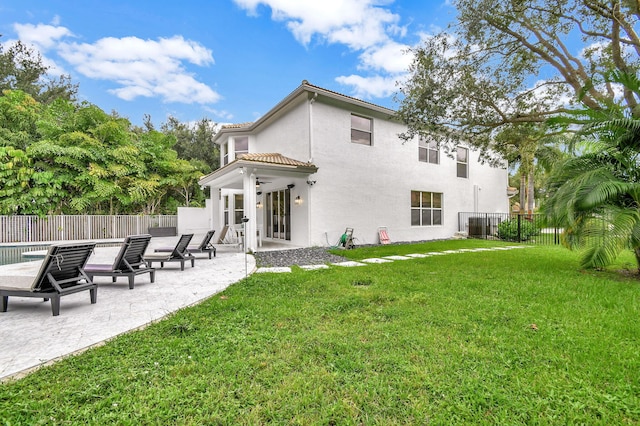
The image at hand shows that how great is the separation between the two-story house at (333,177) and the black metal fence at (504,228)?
768 millimetres

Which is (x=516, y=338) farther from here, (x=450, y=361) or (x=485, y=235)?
(x=485, y=235)

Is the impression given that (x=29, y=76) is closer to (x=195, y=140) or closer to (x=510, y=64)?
(x=195, y=140)

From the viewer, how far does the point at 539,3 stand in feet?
26.8

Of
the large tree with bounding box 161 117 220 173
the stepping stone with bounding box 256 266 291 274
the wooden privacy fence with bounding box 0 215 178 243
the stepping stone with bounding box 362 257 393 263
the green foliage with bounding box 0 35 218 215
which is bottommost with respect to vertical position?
the stepping stone with bounding box 256 266 291 274

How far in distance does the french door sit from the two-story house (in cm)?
5

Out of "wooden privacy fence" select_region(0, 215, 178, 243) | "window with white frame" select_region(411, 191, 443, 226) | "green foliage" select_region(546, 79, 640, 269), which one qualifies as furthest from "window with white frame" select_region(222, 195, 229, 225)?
"green foliage" select_region(546, 79, 640, 269)

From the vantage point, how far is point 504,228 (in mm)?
17031

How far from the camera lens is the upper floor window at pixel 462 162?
18.2 metres

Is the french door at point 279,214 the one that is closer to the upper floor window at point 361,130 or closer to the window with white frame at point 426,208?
the upper floor window at point 361,130

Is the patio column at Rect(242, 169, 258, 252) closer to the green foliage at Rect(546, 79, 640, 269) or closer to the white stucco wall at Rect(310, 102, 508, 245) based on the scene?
the white stucco wall at Rect(310, 102, 508, 245)

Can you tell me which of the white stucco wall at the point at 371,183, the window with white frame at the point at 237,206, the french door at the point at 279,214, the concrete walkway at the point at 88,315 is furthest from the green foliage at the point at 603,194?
the window with white frame at the point at 237,206

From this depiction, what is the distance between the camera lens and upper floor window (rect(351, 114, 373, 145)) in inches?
542

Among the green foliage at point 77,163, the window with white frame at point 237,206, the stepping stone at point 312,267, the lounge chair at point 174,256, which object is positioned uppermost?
the green foliage at point 77,163

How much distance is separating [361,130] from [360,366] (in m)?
12.4
